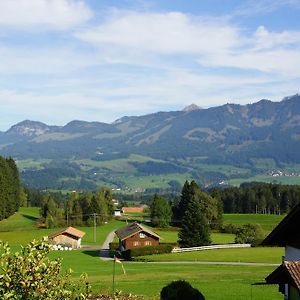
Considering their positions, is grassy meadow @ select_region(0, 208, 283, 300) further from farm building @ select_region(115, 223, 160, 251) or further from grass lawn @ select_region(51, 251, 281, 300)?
farm building @ select_region(115, 223, 160, 251)

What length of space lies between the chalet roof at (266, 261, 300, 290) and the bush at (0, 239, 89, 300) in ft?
18.3

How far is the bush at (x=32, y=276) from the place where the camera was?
33.7 feet

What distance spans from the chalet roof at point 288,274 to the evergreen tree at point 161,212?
116844mm

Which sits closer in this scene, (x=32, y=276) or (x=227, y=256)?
(x=32, y=276)

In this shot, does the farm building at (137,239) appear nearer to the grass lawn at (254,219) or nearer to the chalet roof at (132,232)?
the chalet roof at (132,232)

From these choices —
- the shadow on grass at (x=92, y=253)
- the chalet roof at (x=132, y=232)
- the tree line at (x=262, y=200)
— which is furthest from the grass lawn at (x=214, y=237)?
the tree line at (x=262, y=200)

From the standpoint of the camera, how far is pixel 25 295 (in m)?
10.4

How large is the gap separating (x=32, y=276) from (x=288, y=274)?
6980 millimetres

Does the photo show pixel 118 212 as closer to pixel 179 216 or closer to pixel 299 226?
pixel 179 216

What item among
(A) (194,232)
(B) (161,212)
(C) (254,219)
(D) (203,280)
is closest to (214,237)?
(A) (194,232)

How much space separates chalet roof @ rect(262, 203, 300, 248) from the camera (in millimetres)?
15922

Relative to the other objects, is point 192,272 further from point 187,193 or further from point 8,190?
point 8,190

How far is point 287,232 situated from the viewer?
55.4ft

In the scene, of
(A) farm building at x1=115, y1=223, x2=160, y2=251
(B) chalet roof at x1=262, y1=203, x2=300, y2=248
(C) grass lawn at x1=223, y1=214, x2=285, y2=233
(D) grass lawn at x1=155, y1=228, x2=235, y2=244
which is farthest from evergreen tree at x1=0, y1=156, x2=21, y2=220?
(B) chalet roof at x1=262, y1=203, x2=300, y2=248
